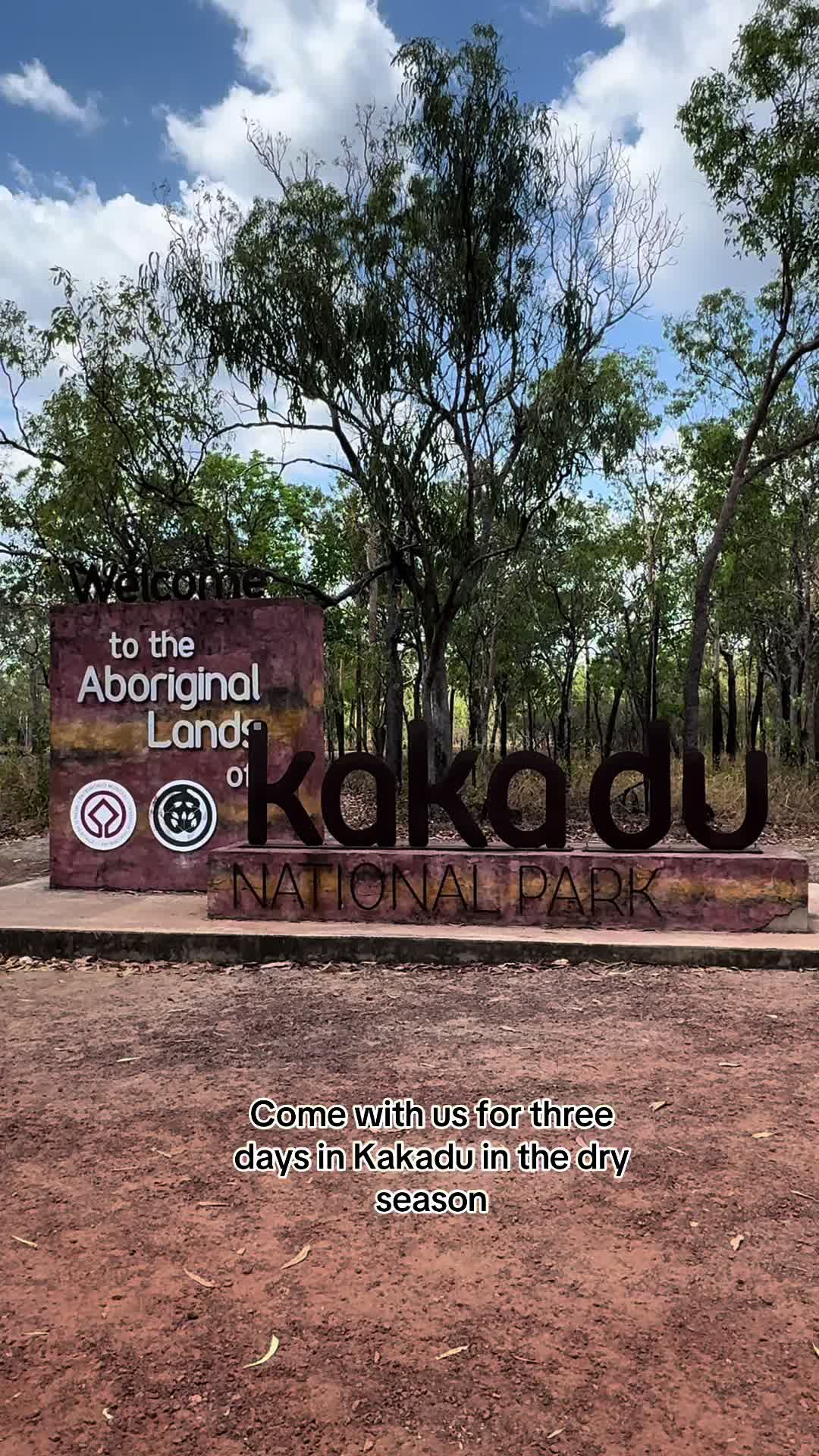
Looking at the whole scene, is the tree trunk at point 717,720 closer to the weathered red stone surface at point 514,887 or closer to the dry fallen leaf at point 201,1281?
the weathered red stone surface at point 514,887

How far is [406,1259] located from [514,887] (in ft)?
17.4

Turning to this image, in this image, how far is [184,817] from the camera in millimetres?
10594

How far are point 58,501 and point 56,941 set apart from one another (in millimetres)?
13315

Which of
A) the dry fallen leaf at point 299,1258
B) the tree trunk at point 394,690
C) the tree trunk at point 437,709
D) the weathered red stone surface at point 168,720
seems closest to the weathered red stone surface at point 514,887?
the weathered red stone surface at point 168,720

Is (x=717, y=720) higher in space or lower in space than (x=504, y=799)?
higher

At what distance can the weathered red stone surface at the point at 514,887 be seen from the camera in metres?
8.26

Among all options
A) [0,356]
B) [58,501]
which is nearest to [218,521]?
[58,501]

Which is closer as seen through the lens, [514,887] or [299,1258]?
[299,1258]

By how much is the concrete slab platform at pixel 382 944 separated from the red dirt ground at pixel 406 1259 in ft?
5.32

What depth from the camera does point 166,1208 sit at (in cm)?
364

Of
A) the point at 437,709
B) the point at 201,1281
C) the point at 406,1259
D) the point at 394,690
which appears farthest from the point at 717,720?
the point at 201,1281

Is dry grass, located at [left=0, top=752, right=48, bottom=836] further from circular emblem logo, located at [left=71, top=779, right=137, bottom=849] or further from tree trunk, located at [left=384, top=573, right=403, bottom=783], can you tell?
circular emblem logo, located at [left=71, top=779, right=137, bottom=849]

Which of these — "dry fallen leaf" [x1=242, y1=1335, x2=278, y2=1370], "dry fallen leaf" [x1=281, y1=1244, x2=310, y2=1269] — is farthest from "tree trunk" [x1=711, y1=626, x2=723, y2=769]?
"dry fallen leaf" [x1=242, y1=1335, x2=278, y2=1370]

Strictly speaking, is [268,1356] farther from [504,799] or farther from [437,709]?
[437,709]
